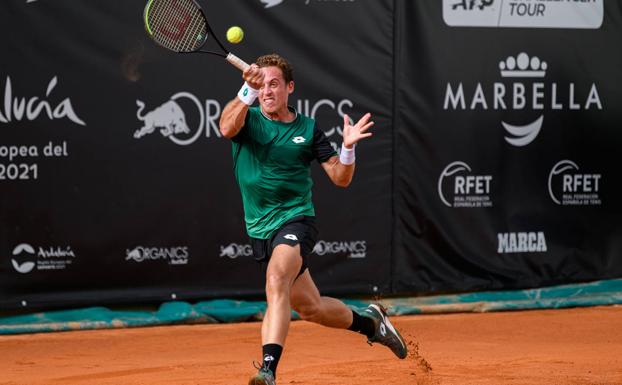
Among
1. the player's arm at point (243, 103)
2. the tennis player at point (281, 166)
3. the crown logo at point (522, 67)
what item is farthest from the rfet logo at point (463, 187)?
the player's arm at point (243, 103)

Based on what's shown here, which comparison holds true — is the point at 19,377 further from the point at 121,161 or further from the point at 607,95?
the point at 607,95

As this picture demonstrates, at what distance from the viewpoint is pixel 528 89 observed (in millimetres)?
8797

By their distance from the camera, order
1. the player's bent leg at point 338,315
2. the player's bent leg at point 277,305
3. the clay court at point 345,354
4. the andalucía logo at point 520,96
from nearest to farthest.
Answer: the player's bent leg at point 277,305
the player's bent leg at point 338,315
the clay court at point 345,354
the andalucía logo at point 520,96

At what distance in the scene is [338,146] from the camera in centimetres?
830

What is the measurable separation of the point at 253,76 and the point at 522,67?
13.6 ft

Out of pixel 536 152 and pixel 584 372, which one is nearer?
pixel 584 372

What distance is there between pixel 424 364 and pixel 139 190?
8.33 feet

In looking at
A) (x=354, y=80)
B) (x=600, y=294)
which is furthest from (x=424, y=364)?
(x=600, y=294)

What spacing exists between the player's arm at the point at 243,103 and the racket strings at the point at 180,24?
0.59m

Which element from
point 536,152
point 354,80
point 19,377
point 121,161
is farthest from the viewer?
point 536,152

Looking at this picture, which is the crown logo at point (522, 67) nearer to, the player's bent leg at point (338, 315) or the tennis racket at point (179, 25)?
the player's bent leg at point (338, 315)

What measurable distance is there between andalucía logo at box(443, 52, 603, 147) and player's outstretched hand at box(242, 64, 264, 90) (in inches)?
145

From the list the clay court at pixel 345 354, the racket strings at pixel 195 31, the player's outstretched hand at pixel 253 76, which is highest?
the racket strings at pixel 195 31

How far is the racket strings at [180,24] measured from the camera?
222 inches
